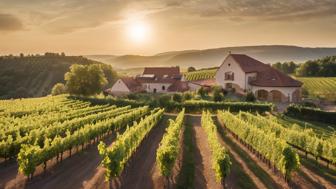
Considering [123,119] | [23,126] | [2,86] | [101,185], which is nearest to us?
[101,185]

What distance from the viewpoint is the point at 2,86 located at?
131750 millimetres

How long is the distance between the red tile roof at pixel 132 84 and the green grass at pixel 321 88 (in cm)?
4167

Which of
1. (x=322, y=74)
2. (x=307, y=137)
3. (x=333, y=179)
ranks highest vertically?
(x=322, y=74)

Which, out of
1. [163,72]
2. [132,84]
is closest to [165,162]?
[132,84]

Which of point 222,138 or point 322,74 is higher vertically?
point 322,74

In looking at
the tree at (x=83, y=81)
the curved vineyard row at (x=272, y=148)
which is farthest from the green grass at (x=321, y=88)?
the tree at (x=83, y=81)

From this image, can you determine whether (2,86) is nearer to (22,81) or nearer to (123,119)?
(22,81)

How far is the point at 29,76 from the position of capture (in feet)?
516

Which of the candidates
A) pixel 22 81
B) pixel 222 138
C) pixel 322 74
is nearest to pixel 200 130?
pixel 222 138

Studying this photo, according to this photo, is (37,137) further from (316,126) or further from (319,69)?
(319,69)

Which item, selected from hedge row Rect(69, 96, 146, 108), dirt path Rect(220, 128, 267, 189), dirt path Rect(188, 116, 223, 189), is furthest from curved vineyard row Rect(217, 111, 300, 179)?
hedge row Rect(69, 96, 146, 108)

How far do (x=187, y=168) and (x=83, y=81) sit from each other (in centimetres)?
6034

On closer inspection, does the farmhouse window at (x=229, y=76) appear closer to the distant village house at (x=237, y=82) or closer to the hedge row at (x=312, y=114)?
the distant village house at (x=237, y=82)

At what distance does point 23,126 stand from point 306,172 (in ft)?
80.5
